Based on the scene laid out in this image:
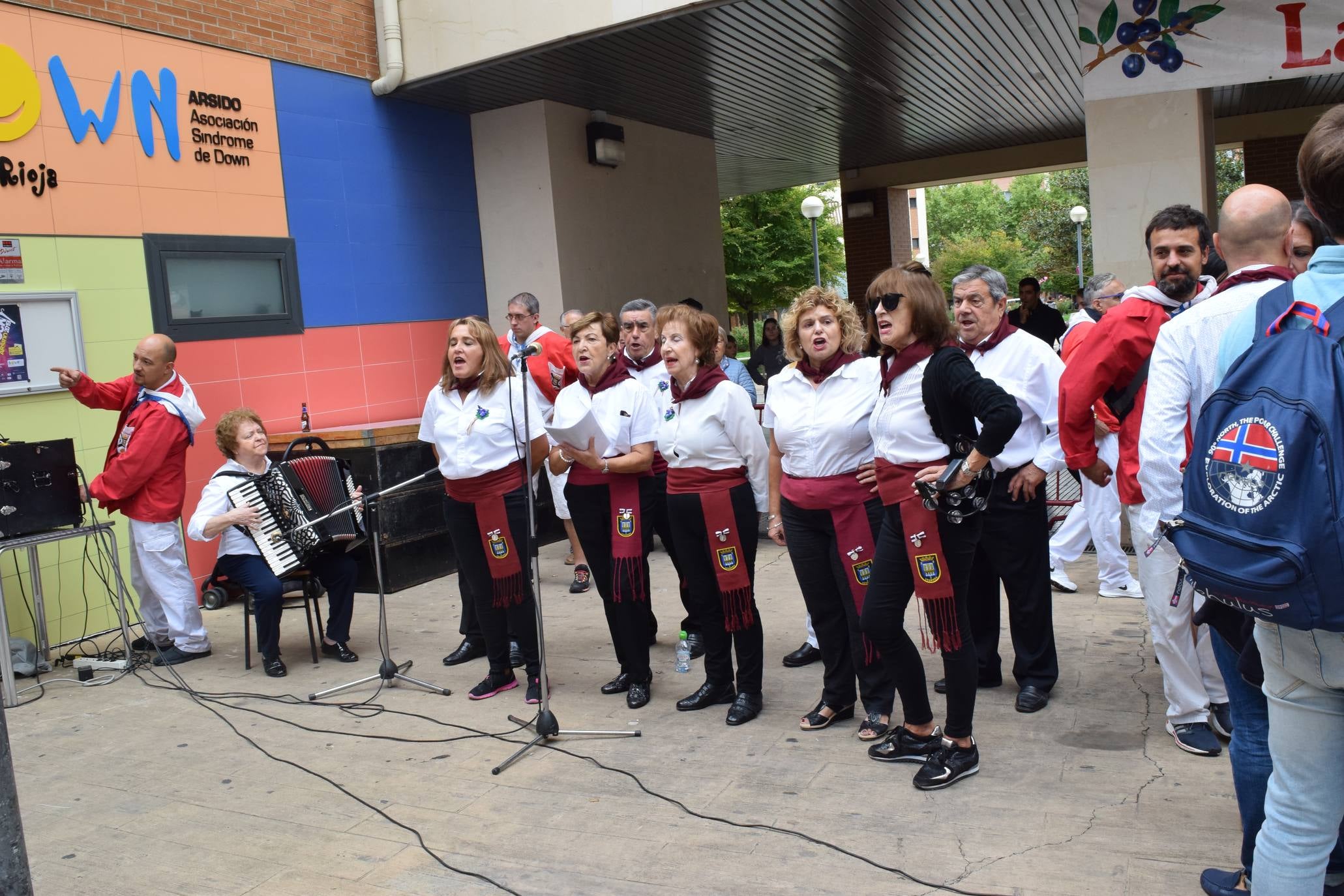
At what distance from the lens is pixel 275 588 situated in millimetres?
6121

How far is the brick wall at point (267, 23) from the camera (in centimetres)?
729

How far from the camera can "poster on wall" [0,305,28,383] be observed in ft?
21.4

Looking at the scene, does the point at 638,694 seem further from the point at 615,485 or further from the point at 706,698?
the point at 615,485

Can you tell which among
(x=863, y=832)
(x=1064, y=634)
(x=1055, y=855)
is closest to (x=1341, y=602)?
(x=1055, y=855)

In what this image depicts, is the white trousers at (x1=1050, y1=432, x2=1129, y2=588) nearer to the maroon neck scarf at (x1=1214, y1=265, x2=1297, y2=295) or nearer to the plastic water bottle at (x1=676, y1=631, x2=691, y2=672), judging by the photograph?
the plastic water bottle at (x1=676, y1=631, x2=691, y2=672)

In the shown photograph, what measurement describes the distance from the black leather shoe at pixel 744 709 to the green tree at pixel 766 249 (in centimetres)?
2320

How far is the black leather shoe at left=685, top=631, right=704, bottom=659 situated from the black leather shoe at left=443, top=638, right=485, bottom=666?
3.89 ft

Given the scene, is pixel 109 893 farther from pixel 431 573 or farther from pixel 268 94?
pixel 268 94

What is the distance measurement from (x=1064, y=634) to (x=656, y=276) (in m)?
7.06

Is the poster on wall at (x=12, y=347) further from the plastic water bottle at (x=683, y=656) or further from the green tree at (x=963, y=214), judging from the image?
the green tree at (x=963, y=214)

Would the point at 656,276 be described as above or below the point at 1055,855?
above

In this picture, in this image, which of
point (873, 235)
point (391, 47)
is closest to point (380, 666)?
point (391, 47)

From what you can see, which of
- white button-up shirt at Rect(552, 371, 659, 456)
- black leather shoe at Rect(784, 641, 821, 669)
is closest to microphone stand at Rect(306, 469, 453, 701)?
white button-up shirt at Rect(552, 371, 659, 456)

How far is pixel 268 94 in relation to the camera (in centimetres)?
823
